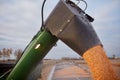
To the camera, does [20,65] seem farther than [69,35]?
Yes

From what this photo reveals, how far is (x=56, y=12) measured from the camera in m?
2.89

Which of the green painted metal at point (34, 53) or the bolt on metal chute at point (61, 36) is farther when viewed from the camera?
the green painted metal at point (34, 53)

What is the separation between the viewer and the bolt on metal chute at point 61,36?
8.64 feet

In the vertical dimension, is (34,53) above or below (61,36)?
below

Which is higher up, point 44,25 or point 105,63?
point 105,63

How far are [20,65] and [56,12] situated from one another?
2.88ft

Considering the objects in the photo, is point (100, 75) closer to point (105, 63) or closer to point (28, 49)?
point (105, 63)

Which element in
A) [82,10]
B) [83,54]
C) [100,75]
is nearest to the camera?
[100,75]

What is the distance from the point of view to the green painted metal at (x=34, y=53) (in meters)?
3.17

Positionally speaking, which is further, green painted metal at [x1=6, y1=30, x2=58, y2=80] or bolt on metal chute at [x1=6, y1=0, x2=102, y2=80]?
green painted metal at [x1=6, y1=30, x2=58, y2=80]

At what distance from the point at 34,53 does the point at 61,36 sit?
1.95 ft

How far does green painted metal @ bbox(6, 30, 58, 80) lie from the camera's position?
3166mm

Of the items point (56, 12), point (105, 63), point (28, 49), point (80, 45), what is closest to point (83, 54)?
point (80, 45)

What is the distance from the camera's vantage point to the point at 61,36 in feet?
9.11
